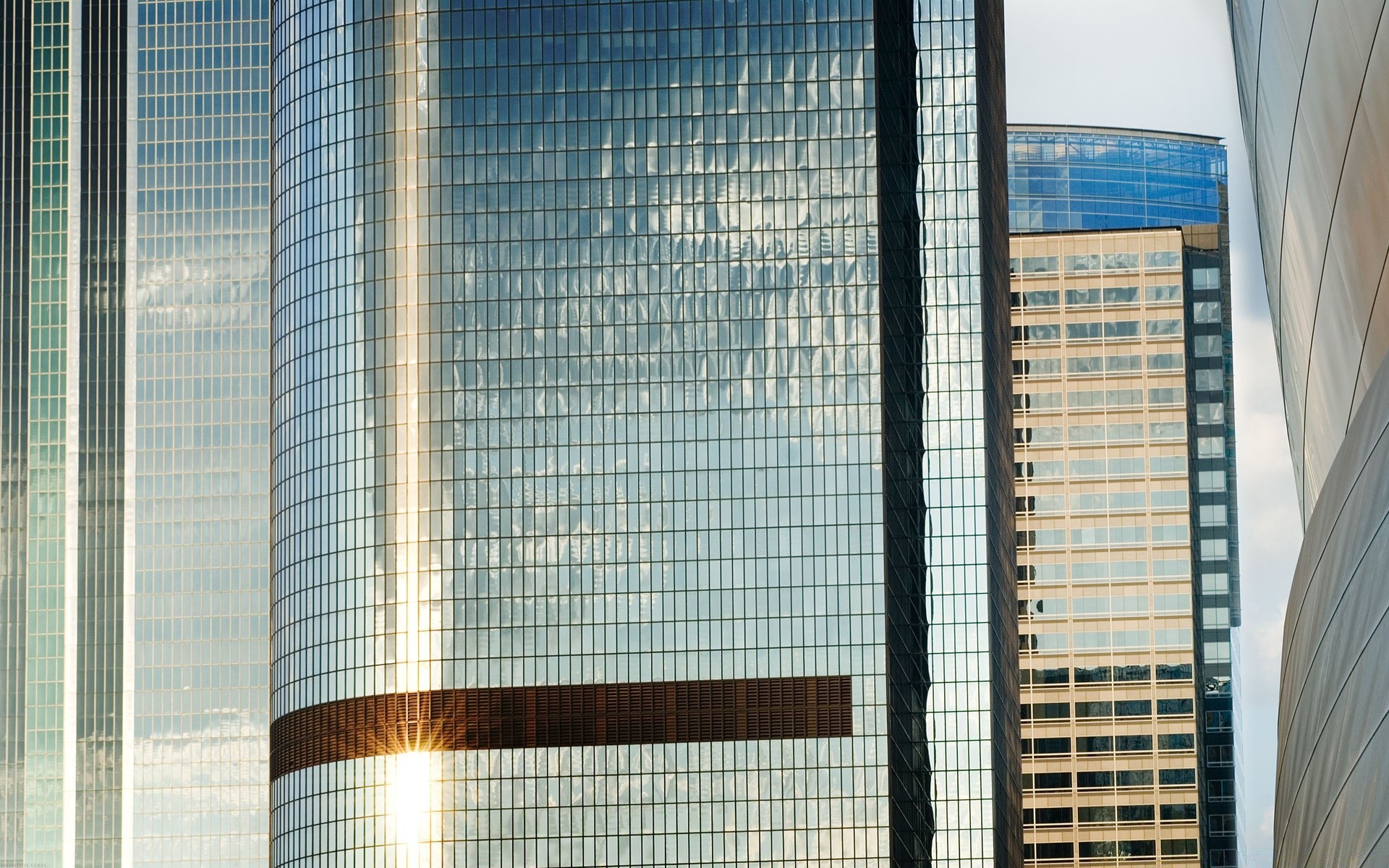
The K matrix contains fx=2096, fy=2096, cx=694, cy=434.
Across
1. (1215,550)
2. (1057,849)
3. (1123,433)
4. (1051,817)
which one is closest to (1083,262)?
(1123,433)

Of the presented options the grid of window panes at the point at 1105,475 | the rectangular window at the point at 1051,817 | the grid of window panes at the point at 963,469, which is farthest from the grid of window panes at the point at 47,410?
the grid of window panes at the point at 1105,475

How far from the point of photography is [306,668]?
107812mm

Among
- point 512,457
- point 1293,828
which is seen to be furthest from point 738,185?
point 1293,828

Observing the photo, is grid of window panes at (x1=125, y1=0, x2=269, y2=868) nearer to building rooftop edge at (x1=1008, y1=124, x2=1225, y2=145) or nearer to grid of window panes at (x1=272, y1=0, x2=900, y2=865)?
grid of window panes at (x1=272, y1=0, x2=900, y2=865)

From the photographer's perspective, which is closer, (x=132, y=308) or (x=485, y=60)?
(x=485, y=60)

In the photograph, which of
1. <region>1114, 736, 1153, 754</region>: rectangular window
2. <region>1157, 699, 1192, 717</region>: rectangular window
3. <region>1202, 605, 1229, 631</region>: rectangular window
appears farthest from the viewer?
<region>1202, 605, 1229, 631</region>: rectangular window

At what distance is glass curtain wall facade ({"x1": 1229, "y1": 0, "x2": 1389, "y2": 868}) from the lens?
25.6m

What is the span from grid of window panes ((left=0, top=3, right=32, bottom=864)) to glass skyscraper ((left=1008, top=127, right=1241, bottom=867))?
77.9 m

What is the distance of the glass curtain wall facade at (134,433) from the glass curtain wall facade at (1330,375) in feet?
357

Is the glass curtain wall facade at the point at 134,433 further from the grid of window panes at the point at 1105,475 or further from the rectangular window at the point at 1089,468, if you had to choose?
the rectangular window at the point at 1089,468

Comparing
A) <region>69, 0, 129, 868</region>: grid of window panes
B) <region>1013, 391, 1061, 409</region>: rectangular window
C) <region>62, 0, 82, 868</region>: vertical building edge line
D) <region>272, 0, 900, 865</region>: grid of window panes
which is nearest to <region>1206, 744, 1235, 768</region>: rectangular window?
<region>1013, 391, 1061, 409</region>: rectangular window

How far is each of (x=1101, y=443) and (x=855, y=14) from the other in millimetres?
81518

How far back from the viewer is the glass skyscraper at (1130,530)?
168875 mm

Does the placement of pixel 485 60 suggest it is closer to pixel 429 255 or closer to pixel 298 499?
pixel 429 255
